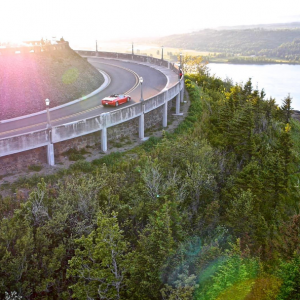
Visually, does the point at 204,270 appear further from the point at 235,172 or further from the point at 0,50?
the point at 0,50

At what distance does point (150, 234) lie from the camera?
15.0m

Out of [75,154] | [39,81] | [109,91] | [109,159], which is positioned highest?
[39,81]

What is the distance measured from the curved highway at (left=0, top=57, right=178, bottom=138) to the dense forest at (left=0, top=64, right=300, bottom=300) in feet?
16.2

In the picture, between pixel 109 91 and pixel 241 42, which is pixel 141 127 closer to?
pixel 109 91

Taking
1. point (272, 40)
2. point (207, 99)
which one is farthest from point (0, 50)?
point (272, 40)

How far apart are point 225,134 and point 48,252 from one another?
2158 cm

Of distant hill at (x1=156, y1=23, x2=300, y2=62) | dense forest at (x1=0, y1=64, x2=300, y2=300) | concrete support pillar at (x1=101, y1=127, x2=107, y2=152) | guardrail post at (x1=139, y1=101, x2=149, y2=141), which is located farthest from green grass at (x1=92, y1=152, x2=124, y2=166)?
distant hill at (x1=156, y1=23, x2=300, y2=62)

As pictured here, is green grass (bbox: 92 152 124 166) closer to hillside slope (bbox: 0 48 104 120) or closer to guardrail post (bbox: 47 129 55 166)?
guardrail post (bbox: 47 129 55 166)

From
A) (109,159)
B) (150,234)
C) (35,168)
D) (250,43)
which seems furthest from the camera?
(250,43)

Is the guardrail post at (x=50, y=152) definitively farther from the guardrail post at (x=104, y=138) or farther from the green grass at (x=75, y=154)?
the guardrail post at (x=104, y=138)

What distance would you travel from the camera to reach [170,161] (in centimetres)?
2339

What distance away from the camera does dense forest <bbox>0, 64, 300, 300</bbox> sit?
1358 centimetres

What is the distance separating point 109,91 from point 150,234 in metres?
24.0

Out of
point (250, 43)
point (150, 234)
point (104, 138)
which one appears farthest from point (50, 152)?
point (250, 43)
